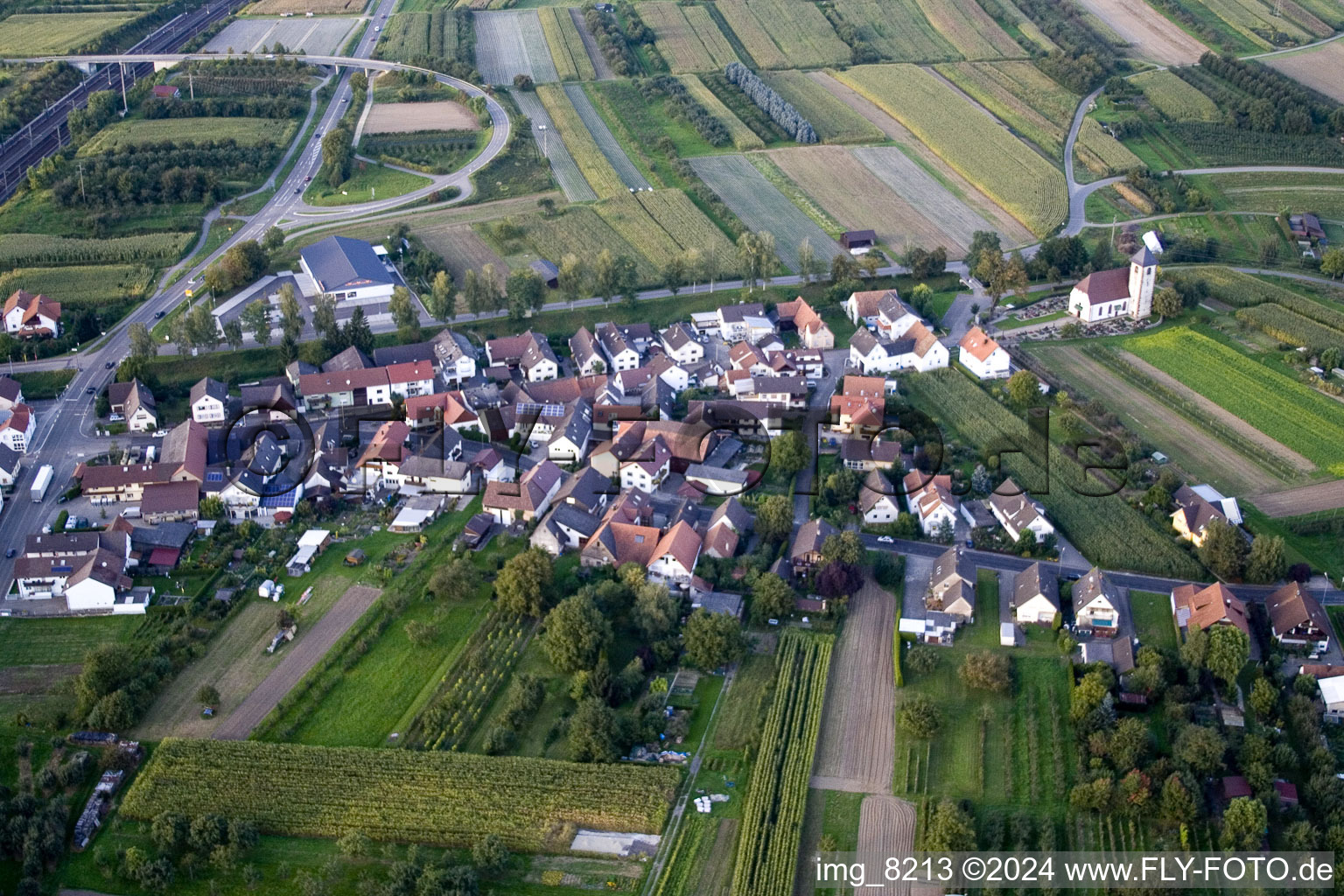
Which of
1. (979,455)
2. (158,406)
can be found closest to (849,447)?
(979,455)

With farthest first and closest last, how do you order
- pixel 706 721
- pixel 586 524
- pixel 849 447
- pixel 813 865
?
pixel 849 447 < pixel 586 524 < pixel 706 721 < pixel 813 865

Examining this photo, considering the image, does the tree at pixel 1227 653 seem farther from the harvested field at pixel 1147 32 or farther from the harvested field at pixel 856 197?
the harvested field at pixel 1147 32

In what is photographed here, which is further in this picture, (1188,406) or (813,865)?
(1188,406)

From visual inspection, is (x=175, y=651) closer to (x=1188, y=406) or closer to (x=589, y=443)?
(x=589, y=443)

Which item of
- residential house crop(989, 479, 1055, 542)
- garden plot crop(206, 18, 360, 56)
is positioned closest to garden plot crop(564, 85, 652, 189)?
garden plot crop(206, 18, 360, 56)

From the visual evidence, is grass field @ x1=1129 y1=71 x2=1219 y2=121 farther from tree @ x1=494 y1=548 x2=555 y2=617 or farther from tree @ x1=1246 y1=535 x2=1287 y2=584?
tree @ x1=494 y1=548 x2=555 y2=617

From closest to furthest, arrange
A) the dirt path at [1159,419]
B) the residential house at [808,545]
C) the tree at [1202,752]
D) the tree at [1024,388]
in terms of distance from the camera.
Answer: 1. the tree at [1202,752]
2. the residential house at [808,545]
3. the dirt path at [1159,419]
4. the tree at [1024,388]

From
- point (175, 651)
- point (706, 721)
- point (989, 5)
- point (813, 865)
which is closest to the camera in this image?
point (813, 865)

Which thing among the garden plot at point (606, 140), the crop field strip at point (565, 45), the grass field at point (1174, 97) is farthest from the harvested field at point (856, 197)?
the grass field at point (1174, 97)
